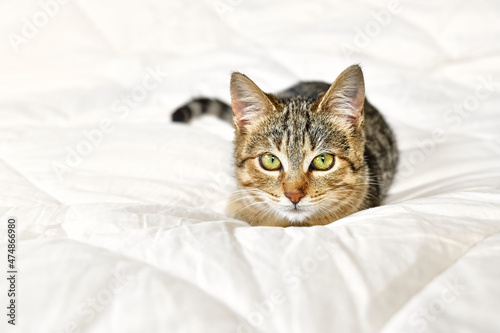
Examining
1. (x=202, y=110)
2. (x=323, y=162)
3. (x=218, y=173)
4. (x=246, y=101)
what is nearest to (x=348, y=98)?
(x=323, y=162)

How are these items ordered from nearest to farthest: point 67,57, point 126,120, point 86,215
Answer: point 86,215, point 126,120, point 67,57

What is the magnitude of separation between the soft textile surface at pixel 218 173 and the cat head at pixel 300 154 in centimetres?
18

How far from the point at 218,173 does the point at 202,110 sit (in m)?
0.45

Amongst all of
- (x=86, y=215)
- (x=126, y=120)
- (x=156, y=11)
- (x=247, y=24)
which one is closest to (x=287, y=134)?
(x=86, y=215)

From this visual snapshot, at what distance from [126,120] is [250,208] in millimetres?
863

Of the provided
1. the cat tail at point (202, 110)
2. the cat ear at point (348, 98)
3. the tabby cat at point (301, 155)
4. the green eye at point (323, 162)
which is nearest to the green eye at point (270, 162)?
the tabby cat at point (301, 155)

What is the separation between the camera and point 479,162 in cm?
159

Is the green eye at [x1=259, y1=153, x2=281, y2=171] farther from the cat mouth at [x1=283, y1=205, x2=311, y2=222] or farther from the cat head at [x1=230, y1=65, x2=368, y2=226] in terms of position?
the cat mouth at [x1=283, y1=205, x2=311, y2=222]

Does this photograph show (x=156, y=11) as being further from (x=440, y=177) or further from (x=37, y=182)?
(x=440, y=177)

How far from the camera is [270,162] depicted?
4.67 ft

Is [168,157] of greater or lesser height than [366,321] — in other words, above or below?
above

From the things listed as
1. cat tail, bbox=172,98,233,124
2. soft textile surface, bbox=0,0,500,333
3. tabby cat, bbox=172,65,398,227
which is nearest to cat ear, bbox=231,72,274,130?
tabby cat, bbox=172,65,398,227

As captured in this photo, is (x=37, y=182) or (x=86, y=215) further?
(x=37, y=182)

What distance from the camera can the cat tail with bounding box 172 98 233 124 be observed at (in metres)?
1.96
